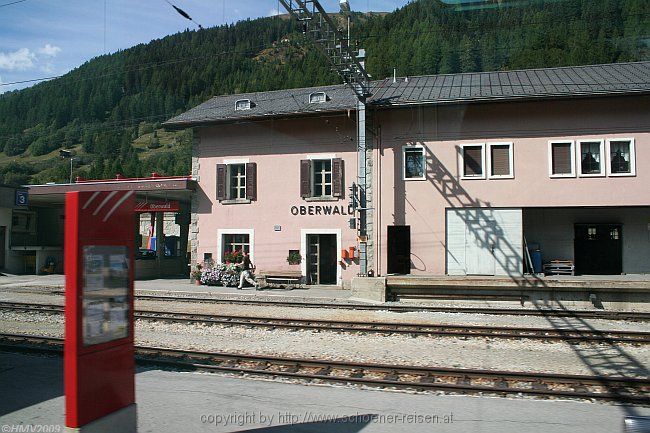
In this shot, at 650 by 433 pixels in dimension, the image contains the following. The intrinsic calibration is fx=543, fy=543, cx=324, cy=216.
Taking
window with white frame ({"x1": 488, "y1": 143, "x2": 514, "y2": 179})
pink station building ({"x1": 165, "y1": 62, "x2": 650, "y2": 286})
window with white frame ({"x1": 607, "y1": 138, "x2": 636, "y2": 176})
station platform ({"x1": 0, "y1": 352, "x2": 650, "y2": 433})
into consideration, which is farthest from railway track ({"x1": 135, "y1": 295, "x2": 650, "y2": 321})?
station platform ({"x1": 0, "y1": 352, "x2": 650, "y2": 433})

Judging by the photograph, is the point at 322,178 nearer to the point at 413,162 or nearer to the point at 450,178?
the point at 413,162

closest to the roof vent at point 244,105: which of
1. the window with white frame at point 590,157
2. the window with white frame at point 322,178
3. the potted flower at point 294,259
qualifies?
the window with white frame at point 322,178

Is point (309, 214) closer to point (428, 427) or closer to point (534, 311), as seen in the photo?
point (534, 311)

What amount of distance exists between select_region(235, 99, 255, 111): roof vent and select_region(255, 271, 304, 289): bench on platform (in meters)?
7.79

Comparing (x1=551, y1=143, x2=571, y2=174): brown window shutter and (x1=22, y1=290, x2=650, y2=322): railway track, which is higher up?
(x1=551, y1=143, x2=571, y2=174): brown window shutter

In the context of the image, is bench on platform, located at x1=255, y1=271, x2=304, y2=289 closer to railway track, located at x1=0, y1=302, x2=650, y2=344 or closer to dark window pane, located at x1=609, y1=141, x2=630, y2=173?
railway track, located at x1=0, y1=302, x2=650, y2=344

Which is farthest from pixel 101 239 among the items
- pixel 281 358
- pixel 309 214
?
pixel 309 214

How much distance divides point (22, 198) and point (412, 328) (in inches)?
966

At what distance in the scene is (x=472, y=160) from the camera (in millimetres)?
21438

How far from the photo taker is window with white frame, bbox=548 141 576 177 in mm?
20609

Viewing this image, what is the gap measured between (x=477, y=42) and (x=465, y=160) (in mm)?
5605

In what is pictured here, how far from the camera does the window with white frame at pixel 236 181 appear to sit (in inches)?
966

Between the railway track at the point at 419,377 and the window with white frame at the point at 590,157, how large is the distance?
14183mm

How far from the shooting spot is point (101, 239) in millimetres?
4691
